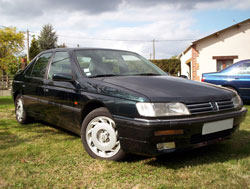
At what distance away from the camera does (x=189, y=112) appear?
2.68 m

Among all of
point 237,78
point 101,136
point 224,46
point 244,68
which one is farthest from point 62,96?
point 224,46

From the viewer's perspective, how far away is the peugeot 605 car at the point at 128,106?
263 centimetres

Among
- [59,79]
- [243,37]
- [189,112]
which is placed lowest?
[189,112]

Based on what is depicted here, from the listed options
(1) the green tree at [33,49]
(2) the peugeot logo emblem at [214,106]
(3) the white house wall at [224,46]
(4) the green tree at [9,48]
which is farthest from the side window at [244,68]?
(1) the green tree at [33,49]

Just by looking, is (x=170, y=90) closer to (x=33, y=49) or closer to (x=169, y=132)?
(x=169, y=132)

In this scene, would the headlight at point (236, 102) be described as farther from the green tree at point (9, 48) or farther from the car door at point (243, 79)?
the green tree at point (9, 48)

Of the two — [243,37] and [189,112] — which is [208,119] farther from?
[243,37]

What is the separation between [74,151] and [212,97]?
1.86m

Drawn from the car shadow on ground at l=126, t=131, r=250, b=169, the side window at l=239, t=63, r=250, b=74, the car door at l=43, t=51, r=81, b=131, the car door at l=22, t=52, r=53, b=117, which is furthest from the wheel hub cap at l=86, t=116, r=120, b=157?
the side window at l=239, t=63, r=250, b=74

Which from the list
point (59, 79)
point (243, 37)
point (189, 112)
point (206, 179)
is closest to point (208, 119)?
point (189, 112)

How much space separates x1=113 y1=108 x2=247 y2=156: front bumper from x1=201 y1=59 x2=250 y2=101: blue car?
5.64 metres

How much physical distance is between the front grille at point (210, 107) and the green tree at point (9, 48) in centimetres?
2713

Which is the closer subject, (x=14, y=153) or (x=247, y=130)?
(x=14, y=153)

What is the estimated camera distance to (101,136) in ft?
10.1
